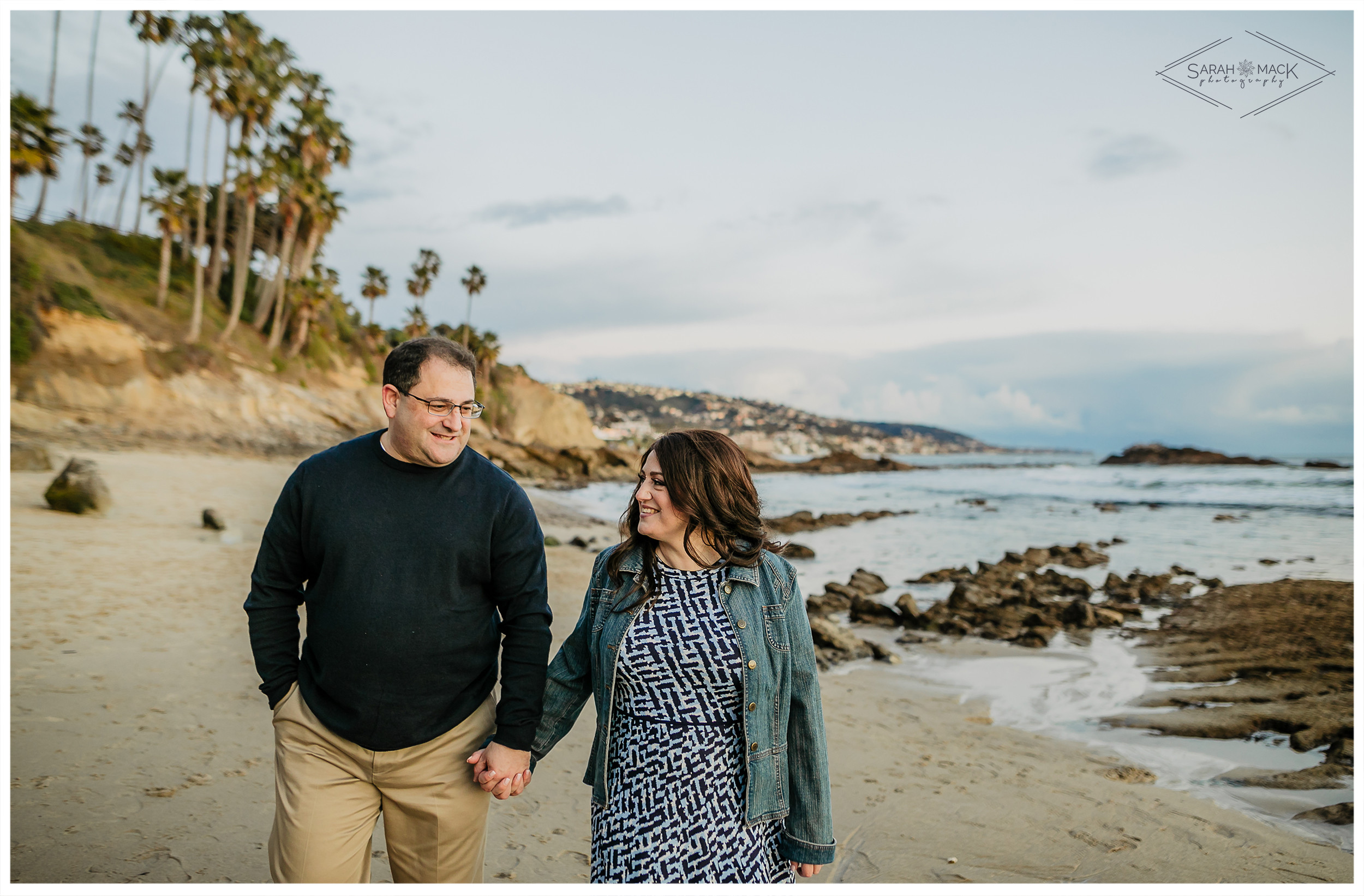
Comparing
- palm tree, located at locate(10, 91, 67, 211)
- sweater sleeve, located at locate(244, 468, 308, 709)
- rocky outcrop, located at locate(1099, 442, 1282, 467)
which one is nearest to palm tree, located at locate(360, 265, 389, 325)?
palm tree, located at locate(10, 91, 67, 211)

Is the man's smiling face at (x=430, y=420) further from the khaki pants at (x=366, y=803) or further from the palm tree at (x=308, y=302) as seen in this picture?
the palm tree at (x=308, y=302)

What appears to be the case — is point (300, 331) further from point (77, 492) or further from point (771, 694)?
point (771, 694)

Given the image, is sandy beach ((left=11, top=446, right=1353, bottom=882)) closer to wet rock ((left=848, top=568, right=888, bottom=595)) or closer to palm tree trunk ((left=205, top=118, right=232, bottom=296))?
wet rock ((left=848, top=568, right=888, bottom=595))

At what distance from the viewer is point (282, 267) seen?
1409 inches

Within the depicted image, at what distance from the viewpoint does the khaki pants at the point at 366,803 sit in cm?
260

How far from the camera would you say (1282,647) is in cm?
1045

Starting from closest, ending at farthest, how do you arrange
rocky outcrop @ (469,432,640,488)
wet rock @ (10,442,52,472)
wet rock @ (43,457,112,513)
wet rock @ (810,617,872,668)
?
wet rock @ (810,617,872,668) → wet rock @ (43,457,112,513) → wet rock @ (10,442,52,472) → rocky outcrop @ (469,432,640,488)

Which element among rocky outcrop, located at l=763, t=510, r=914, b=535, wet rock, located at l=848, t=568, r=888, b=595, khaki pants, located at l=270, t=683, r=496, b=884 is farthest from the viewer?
rocky outcrop, located at l=763, t=510, r=914, b=535

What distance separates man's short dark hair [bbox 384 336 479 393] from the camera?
2650 millimetres

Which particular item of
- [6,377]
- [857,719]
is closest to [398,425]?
[6,377]

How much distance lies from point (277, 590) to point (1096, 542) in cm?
2635

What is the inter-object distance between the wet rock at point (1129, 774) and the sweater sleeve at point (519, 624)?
5651 mm

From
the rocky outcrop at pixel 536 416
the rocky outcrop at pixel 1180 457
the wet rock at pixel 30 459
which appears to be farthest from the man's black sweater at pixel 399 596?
the rocky outcrop at pixel 1180 457

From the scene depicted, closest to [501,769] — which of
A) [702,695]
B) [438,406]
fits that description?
[702,695]
